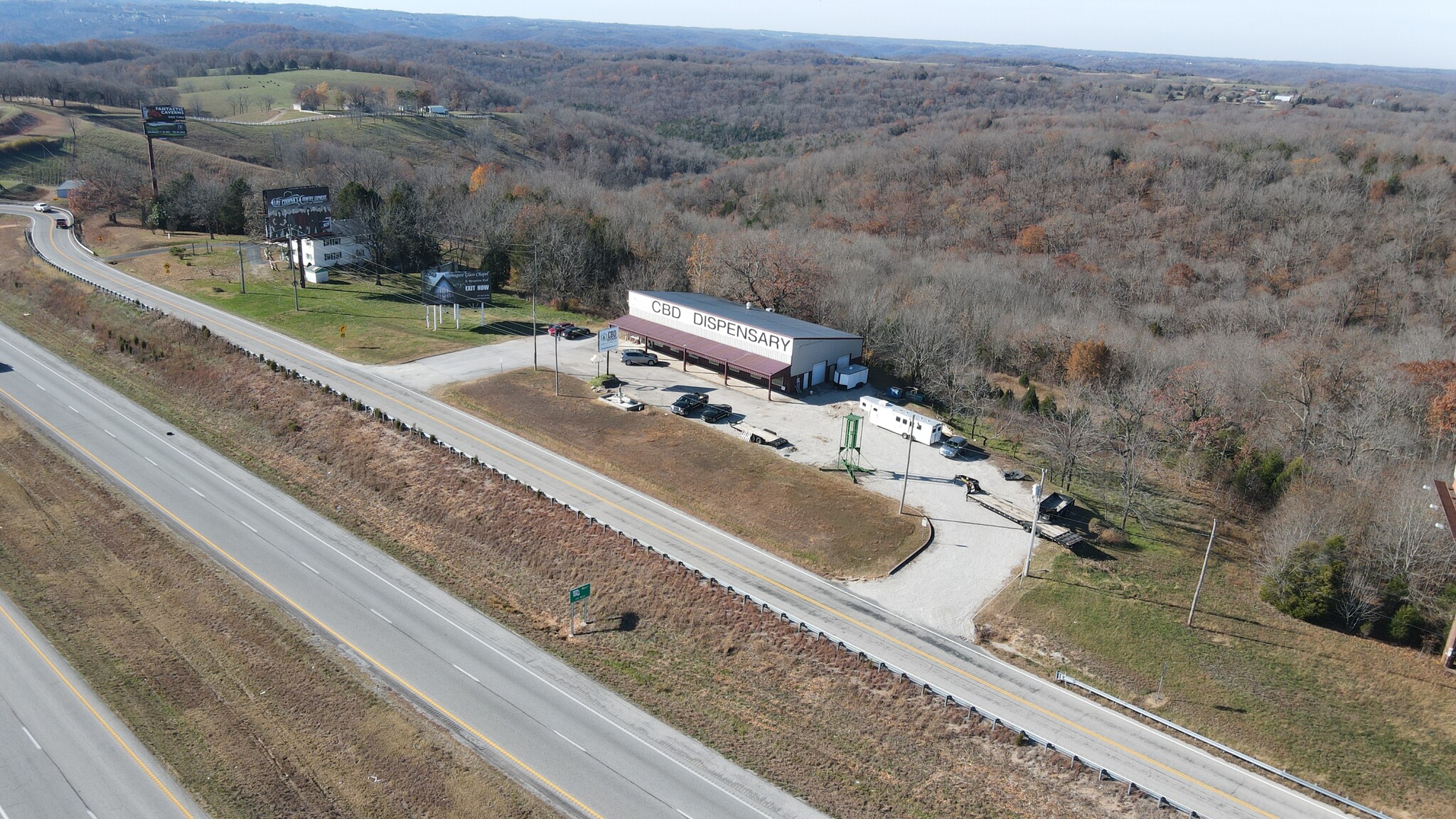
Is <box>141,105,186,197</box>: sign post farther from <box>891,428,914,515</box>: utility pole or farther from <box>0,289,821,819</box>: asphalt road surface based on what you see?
<box>891,428,914,515</box>: utility pole

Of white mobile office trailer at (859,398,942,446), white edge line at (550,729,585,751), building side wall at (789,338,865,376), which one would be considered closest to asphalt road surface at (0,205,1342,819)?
white edge line at (550,729,585,751)

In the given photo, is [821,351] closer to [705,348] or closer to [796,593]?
[705,348]

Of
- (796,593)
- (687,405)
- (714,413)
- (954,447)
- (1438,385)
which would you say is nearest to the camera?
(796,593)

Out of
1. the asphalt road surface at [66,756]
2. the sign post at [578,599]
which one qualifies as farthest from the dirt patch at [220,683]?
the sign post at [578,599]

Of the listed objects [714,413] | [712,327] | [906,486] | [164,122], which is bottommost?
Result: [906,486]

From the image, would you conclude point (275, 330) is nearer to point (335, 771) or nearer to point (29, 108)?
point (335, 771)

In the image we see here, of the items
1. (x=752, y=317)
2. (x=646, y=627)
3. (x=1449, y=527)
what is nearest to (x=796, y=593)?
(x=646, y=627)
